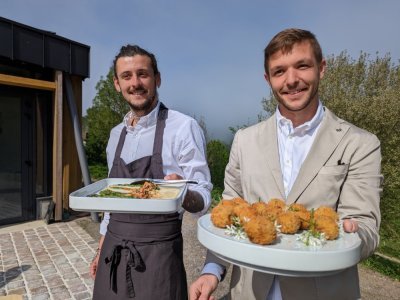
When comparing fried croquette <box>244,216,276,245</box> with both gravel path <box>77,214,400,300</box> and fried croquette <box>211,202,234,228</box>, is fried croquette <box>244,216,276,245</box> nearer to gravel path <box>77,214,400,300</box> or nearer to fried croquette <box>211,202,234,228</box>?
fried croquette <box>211,202,234,228</box>

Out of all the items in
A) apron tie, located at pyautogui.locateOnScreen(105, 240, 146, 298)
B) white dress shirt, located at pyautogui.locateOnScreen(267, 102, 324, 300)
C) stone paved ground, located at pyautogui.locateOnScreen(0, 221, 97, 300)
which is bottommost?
stone paved ground, located at pyautogui.locateOnScreen(0, 221, 97, 300)

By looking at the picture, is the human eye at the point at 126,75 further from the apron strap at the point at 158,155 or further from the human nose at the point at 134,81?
the apron strap at the point at 158,155

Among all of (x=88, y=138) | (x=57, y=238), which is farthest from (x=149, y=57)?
(x=88, y=138)

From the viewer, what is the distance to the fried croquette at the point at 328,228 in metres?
1.14

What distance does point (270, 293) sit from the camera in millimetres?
1482

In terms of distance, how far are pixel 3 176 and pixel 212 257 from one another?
690 centimetres

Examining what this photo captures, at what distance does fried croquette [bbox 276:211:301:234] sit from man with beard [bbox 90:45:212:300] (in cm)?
74

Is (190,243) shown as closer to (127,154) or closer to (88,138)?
(127,154)

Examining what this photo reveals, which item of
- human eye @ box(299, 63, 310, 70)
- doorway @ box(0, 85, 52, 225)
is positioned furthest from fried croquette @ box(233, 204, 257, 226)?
doorway @ box(0, 85, 52, 225)

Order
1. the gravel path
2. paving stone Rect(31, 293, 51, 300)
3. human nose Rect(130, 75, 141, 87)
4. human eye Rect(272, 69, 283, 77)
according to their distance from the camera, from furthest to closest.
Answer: the gravel path
paving stone Rect(31, 293, 51, 300)
human nose Rect(130, 75, 141, 87)
human eye Rect(272, 69, 283, 77)

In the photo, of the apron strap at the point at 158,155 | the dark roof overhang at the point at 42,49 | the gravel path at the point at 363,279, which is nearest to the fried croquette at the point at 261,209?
the apron strap at the point at 158,155

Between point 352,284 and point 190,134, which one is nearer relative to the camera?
point 352,284

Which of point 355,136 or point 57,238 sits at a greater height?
point 355,136

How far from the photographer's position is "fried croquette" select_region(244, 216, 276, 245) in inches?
42.9
